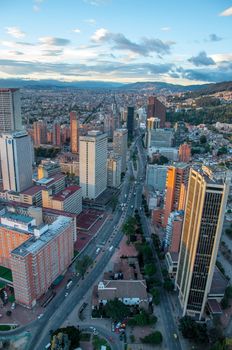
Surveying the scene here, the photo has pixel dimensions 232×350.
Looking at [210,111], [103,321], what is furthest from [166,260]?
[210,111]

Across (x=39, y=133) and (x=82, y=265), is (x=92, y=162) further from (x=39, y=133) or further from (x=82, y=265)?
(x=39, y=133)

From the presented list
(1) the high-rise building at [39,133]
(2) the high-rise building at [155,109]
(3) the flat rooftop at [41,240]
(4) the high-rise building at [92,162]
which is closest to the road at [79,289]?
(3) the flat rooftop at [41,240]

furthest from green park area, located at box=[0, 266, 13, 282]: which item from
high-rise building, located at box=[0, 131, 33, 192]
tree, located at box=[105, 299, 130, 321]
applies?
high-rise building, located at box=[0, 131, 33, 192]

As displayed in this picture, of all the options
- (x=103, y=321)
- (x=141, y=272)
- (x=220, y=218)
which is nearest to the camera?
(x=220, y=218)

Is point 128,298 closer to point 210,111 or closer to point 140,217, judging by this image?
point 140,217

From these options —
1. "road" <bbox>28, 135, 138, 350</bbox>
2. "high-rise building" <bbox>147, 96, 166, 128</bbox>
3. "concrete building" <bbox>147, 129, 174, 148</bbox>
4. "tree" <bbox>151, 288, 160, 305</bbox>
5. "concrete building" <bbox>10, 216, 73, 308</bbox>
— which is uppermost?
"high-rise building" <bbox>147, 96, 166, 128</bbox>

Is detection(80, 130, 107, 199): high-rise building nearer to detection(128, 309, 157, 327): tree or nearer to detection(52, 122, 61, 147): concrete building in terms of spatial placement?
detection(128, 309, 157, 327): tree

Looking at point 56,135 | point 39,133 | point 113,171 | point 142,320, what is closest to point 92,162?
point 113,171
